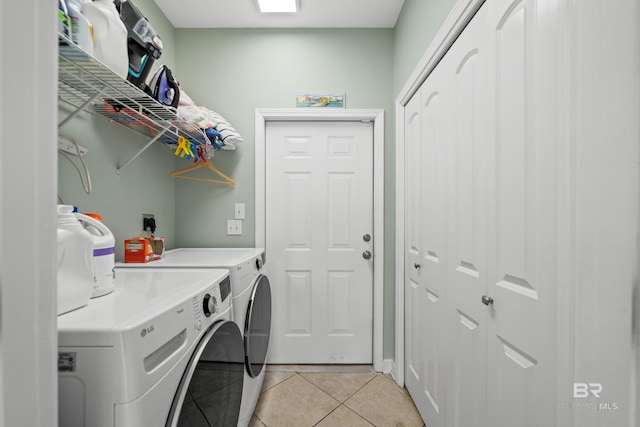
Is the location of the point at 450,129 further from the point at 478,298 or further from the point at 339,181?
the point at 339,181

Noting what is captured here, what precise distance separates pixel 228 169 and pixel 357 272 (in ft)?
4.02

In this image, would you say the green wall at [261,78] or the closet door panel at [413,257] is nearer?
the closet door panel at [413,257]

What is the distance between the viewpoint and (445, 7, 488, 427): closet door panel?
0.97 meters

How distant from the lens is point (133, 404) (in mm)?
547

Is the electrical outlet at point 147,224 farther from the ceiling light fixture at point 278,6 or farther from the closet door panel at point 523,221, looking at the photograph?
the closet door panel at point 523,221

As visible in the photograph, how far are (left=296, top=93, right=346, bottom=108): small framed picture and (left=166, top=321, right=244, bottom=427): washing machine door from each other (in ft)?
5.22

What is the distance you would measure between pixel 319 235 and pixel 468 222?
120 centimetres

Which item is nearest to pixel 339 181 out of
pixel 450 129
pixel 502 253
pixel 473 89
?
pixel 450 129

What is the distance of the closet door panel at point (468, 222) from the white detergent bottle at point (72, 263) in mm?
1172

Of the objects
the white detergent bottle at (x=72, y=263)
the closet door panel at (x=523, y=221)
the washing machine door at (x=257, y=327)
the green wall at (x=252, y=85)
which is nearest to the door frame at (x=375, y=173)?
the green wall at (x=252, y=85)

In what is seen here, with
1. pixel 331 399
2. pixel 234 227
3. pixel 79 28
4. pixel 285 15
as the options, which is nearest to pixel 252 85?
pixel 285 15

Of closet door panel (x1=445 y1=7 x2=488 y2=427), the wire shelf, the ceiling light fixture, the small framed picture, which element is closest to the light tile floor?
closet door panel (x1=445 y1=7 x2=488 y2=427)

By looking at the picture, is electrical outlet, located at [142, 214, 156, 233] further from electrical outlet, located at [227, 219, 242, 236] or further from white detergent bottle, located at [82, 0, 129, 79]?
white detergent bottle, located at [82, 0, 129, 79]

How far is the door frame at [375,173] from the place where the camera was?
2.03m
